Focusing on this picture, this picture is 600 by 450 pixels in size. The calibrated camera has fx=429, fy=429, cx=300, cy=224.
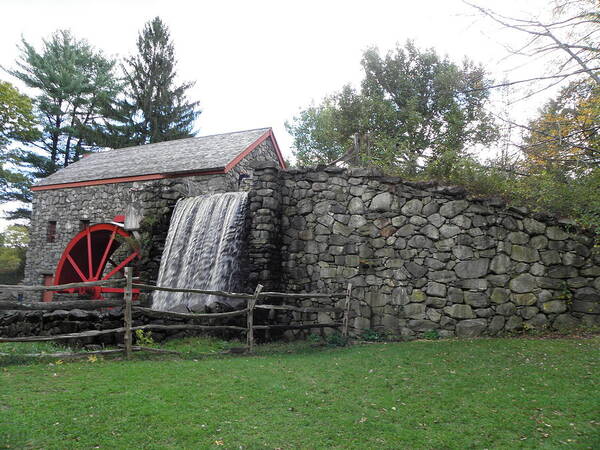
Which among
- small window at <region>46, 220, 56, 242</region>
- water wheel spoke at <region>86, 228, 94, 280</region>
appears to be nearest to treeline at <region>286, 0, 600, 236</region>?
water wheel spoke at <region>86, 228, 94, 280</region>

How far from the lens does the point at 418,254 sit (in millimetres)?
7473

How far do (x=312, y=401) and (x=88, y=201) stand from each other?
14.9 metres

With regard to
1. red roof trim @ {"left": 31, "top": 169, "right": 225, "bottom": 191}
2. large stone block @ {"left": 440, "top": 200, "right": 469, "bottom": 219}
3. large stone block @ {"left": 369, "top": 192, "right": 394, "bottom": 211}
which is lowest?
large stone block @ {"left": 440, "top": 200, "right": 469, "bottom": 219}

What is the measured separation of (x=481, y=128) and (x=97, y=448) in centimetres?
1590

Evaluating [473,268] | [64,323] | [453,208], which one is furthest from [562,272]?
[64,323]

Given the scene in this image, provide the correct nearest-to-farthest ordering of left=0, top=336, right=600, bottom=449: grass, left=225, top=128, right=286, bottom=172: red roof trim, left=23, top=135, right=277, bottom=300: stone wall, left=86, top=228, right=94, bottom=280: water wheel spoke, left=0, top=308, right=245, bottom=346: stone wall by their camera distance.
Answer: left=0, top=336, right=600, bottom=449: grass, left=0, top=308, right=245, bottom=346: stone wall, left=86, top=228, right=94, bottom=280: water wheel spoke, left=23, top=135, right=277, bottom=300: stone wall, left=225, top=128, right=286, bottom=172: red roof trim

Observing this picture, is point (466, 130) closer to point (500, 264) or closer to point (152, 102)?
point (500, 264)

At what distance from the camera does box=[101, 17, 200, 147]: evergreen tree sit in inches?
1026

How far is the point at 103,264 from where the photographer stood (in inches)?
500

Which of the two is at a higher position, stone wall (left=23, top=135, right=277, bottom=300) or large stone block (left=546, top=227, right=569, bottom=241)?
stone wall (left=23, top=135, right=277, bottom=300)

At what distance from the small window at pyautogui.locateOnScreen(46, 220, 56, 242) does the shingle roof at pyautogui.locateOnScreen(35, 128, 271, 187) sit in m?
1.63

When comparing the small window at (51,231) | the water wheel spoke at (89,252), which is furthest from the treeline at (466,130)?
the small window at (51,231)

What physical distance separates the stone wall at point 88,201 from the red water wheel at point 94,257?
1.17m

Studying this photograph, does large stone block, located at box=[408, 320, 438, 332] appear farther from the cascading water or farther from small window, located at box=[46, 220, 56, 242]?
small window, located at box=[46, 220, 56, 242]
